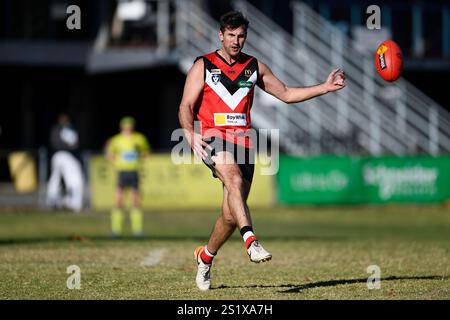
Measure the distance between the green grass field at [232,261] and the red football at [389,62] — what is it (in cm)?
204

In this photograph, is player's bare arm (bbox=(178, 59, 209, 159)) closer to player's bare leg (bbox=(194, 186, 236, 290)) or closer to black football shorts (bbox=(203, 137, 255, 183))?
black football shorts (bbox=(203, 137, 255, 183))

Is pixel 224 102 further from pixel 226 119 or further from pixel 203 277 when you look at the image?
pixel 203 277

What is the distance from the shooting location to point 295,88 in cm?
943

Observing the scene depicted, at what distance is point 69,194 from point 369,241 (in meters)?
12.3

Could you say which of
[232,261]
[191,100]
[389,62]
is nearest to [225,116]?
[191,100]

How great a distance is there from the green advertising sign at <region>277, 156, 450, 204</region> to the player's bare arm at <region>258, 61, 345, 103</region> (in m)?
Answer: 16.4

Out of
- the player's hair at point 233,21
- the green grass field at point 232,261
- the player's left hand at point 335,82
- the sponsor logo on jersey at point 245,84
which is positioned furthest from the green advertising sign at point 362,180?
the player's hair at point 233,21

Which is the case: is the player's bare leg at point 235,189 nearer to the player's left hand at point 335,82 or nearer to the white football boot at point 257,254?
the white football boot at point 257,254
